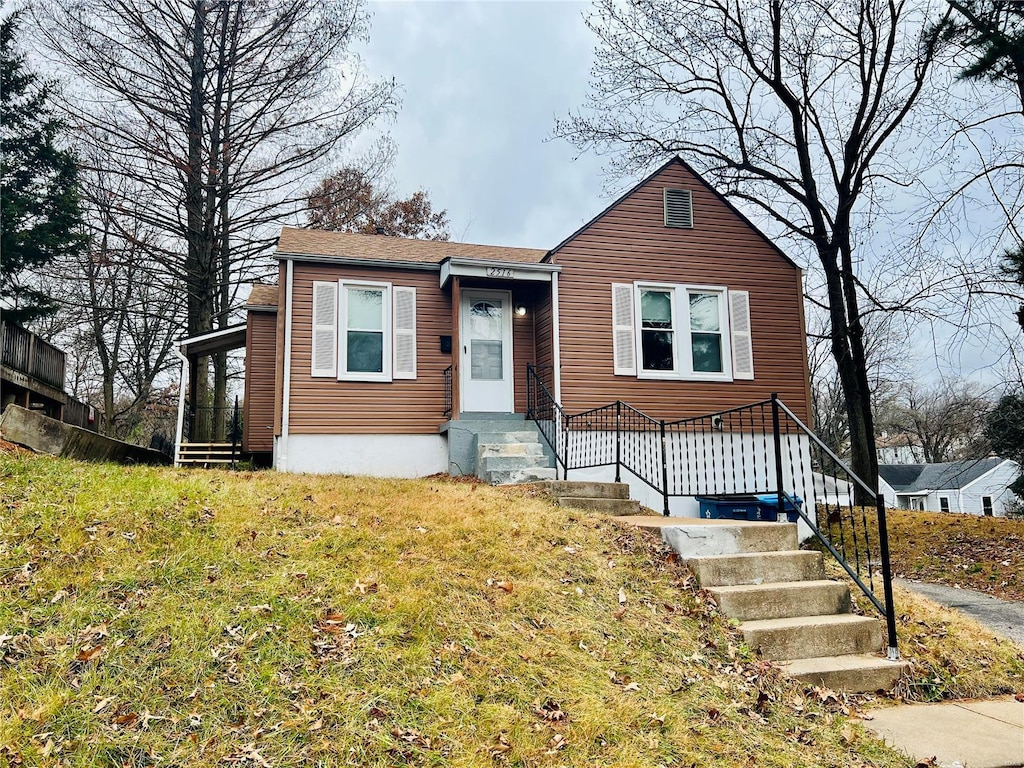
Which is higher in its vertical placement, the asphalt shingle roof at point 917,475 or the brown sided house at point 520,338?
the brown sided house at point 520,338

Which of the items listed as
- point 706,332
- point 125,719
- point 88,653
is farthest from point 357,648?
point 706,332

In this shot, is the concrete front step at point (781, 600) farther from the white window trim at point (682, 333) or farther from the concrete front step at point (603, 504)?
the white window trim at point (682, 333)

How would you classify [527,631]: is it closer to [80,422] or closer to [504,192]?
[80,422]

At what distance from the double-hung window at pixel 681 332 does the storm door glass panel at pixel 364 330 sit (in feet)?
12.9

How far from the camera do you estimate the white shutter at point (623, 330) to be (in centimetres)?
1176

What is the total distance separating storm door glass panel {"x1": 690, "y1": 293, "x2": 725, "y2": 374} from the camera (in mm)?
12266

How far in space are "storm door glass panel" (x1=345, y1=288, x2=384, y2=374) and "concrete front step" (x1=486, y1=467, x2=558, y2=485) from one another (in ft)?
9.35

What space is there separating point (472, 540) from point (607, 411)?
6.27 metres

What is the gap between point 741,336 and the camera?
489 inches

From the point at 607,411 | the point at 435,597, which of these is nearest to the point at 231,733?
the point at 435,597

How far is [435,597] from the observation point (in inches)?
182

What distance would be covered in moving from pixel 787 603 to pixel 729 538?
2.47ft

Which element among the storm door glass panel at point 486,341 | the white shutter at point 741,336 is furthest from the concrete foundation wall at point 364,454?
the white shutter at point 741,336

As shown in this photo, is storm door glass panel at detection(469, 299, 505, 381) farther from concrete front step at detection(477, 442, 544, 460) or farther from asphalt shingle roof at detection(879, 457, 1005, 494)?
asphalt shingle roof at detection(879, 457, 1005, 494)
